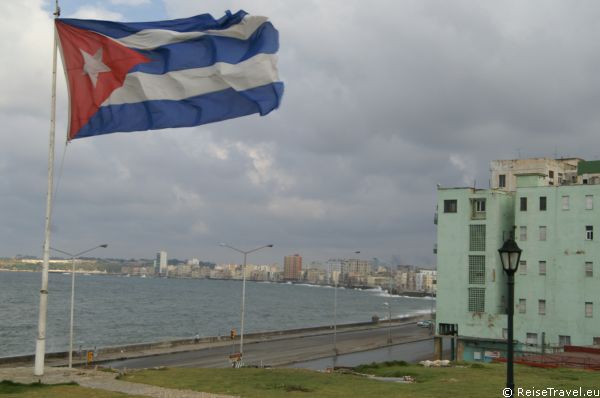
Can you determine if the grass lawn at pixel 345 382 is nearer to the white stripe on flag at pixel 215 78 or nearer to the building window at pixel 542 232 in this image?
the white stripe on flag at pixel 215 78

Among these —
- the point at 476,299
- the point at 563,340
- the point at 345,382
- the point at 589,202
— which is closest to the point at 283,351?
the point at 476,299

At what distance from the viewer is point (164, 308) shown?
609ft

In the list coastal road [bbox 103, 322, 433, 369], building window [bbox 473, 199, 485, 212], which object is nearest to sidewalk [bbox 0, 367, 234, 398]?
coastal road [bbox 103, 322, 433, 369]

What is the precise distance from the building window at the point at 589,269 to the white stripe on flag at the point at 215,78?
48.1 metres

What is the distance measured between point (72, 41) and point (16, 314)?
13692cm

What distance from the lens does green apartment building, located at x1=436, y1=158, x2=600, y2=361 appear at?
61.0 metres

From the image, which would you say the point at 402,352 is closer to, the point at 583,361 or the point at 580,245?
the point at 580,245

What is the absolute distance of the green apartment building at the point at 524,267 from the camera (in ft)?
200

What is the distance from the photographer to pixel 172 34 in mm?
22281

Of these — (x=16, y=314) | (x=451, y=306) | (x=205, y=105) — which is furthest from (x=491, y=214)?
(x=16, y=314)

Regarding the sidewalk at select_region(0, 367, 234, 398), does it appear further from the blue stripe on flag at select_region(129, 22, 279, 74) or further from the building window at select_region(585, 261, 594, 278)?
the building window at select_region(585, 261, 594, 278)

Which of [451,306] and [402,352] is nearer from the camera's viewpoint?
[451,306]

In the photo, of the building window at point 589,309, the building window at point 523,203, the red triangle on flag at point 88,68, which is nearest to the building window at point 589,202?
the building window at point 523,203

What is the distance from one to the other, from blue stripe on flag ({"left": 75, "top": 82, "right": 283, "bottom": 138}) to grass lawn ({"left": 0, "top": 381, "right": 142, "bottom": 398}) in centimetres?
814
